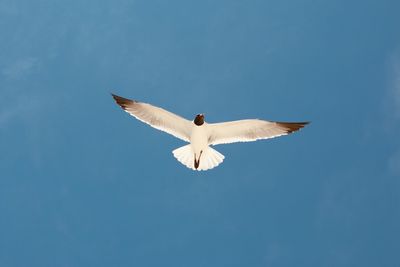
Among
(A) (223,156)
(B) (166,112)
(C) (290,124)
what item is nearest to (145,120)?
(B) (166,112)

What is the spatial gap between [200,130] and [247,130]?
42.3 inches

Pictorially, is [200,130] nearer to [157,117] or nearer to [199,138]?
[199,138]

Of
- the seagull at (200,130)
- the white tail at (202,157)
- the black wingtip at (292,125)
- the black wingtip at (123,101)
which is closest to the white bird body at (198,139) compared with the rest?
the seagull at (200,130)

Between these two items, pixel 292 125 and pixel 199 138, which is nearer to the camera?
pixel 292 125

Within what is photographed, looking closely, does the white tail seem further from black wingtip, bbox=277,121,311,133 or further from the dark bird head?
black wingtip, bbox=277,121,311,133

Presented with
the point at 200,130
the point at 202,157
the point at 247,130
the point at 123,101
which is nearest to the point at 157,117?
the point at 123,101

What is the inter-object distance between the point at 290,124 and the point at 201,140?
2048mm

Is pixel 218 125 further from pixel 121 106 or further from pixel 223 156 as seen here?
pixel 121 106

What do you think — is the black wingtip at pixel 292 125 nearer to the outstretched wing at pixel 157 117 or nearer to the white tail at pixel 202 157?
the white tail at pixel 202 157

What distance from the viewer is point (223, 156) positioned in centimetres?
1925

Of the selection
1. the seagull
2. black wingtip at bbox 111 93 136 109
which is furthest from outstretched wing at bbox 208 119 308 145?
black wingtip at bbox 111 93 136 109

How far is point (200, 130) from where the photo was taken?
19.2 meters

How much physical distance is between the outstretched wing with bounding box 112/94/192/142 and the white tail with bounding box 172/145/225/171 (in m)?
0.28

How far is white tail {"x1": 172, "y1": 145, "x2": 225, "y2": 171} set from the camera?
63.3 ft
